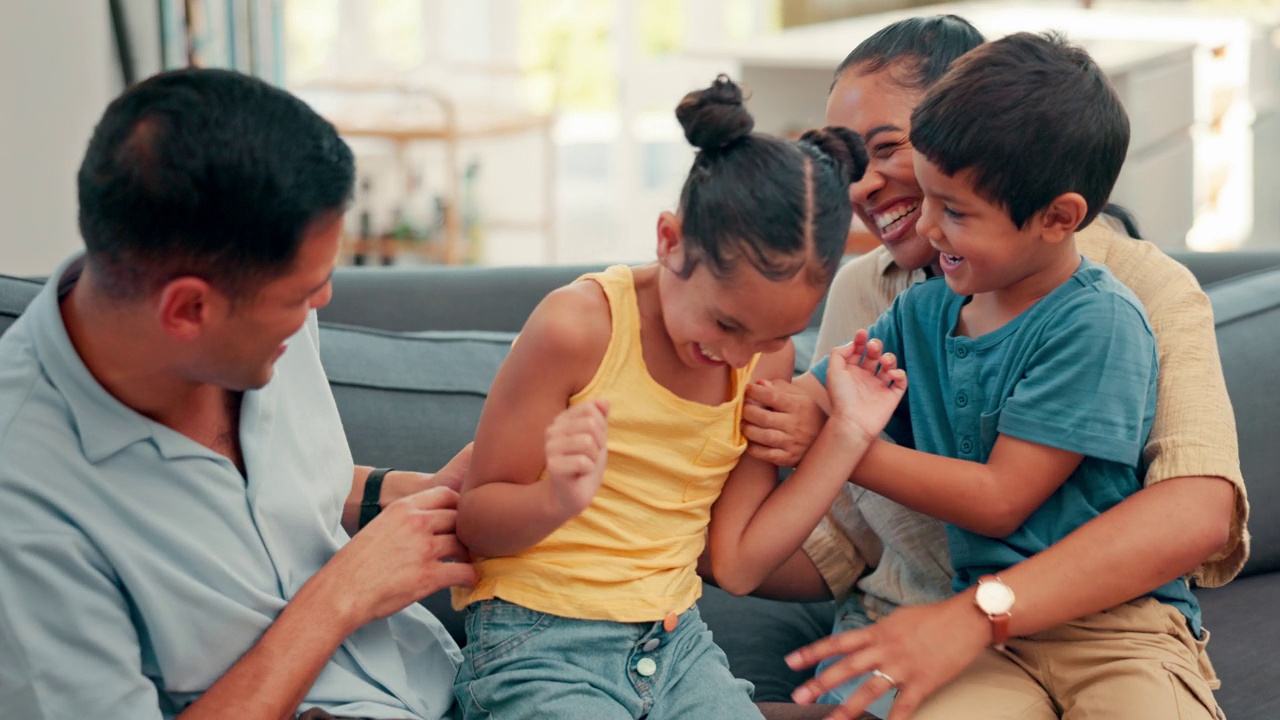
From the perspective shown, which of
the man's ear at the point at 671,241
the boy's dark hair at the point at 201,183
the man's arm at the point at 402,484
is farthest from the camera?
the man's arm at the point at 402,484

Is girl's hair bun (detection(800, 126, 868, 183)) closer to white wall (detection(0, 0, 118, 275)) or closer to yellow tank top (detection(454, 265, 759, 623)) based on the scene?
yellow tank top (detection(454, 265, 759, 623))

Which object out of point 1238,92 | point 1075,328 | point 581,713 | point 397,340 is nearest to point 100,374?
point 581,713

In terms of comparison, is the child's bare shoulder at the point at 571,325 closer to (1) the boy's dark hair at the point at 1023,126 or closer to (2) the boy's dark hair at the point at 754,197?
(2) the boy's dark hair at the point at 754,197

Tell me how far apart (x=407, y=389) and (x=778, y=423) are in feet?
2.21

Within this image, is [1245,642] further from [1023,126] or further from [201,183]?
[201,183]

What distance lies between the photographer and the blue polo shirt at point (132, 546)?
3.48 ft

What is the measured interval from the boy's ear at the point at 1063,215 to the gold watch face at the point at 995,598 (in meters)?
0.38

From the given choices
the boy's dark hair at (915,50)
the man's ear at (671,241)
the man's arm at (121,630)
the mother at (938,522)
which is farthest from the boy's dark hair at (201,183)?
the boy's dark hair at (915,50)

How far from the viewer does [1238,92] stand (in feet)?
17.9

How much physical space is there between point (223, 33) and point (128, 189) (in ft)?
A: 10.5

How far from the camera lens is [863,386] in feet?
4.59

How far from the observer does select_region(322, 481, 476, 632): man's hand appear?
1.26 meters

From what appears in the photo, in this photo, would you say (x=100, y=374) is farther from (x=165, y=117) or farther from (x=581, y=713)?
(x=581, y=713)

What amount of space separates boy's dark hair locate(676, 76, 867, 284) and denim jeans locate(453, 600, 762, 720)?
0.40m
